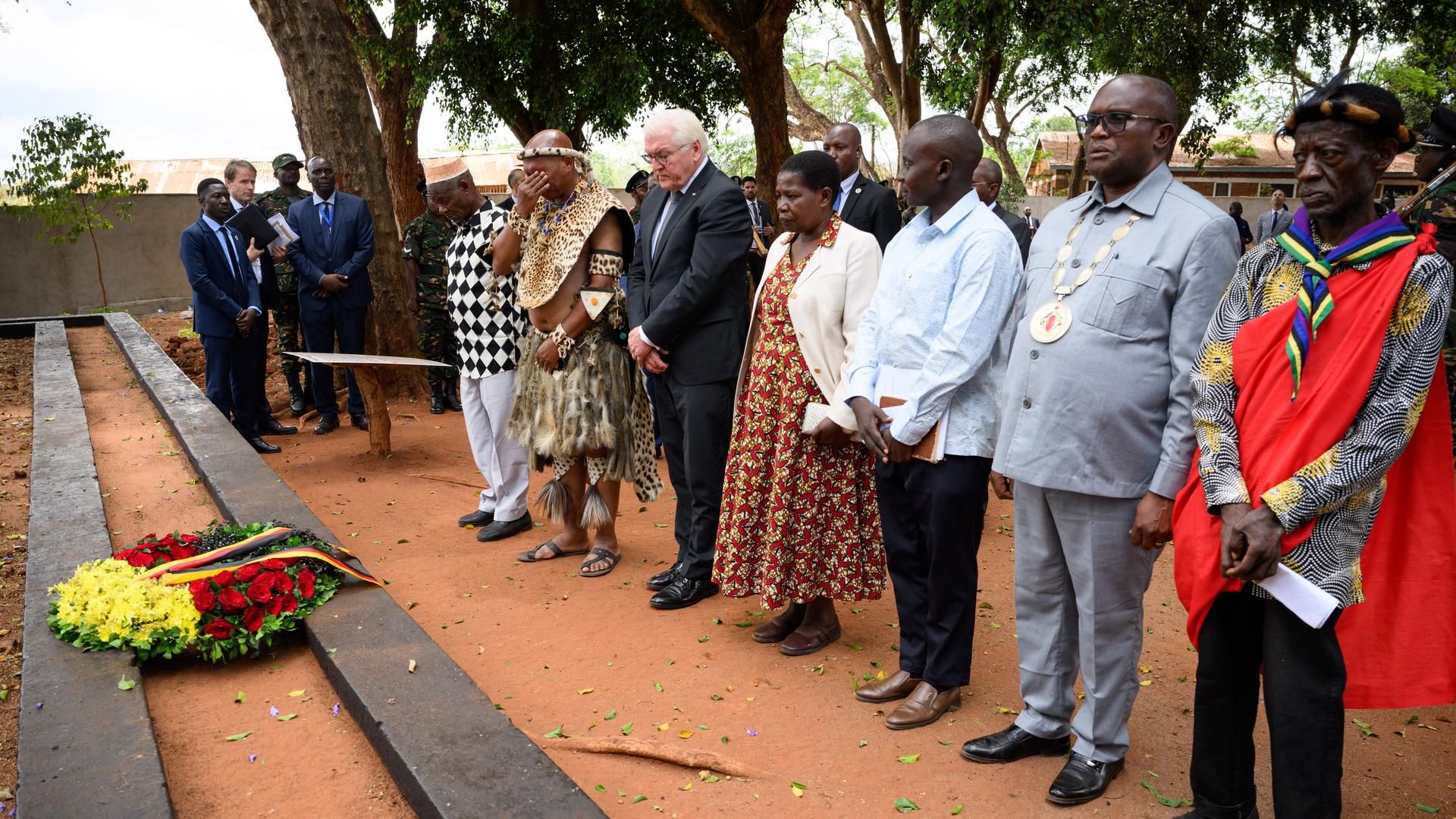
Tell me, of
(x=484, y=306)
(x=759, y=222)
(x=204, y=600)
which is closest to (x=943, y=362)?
(x=204, y=600)

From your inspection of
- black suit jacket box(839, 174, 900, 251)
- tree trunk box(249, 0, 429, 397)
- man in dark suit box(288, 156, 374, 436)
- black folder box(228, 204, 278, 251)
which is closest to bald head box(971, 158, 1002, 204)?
black suit jacket box(839, 174, 900, 251)

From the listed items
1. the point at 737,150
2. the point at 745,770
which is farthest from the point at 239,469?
the point at 737,150

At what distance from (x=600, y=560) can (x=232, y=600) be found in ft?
6.39

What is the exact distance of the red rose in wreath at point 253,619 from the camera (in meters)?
3.67

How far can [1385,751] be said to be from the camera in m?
3.31

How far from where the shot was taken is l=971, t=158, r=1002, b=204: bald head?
546 cm

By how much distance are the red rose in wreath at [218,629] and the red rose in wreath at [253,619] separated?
68 millimetres

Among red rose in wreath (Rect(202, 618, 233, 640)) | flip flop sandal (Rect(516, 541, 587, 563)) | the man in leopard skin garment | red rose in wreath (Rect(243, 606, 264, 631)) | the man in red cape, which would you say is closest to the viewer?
the man in red cape

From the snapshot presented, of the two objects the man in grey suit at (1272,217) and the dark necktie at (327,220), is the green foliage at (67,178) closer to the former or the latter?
the dark necktie at (327,220)

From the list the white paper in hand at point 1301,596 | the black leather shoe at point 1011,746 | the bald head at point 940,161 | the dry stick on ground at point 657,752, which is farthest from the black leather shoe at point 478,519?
the white paper in hand at point 1301,596

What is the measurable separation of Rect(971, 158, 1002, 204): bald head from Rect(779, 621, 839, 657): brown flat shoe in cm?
255

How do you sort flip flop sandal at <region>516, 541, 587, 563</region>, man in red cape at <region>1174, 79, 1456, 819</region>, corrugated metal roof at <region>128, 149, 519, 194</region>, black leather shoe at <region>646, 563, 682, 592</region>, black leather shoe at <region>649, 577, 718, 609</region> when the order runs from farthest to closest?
1. corrugated metal roof at <region>128, 149, 519, 194</region>
2. flip flop sandal at <region>516, 541, 587, 563</region>
3. black leather shoe at <region>646, 563, 682, 592</region>
4. black leather shoe at <region>649, 577, 718, 609</region>
5. man in red cape at <region>1174, 79, 1456, 819</region>

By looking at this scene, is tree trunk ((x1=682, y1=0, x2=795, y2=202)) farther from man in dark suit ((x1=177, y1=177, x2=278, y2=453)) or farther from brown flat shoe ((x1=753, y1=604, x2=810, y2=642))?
brown flat shoe ((x1=753, y1=604, x2=810, y2=642))

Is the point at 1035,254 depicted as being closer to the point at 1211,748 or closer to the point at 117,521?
the point at 1211,748
